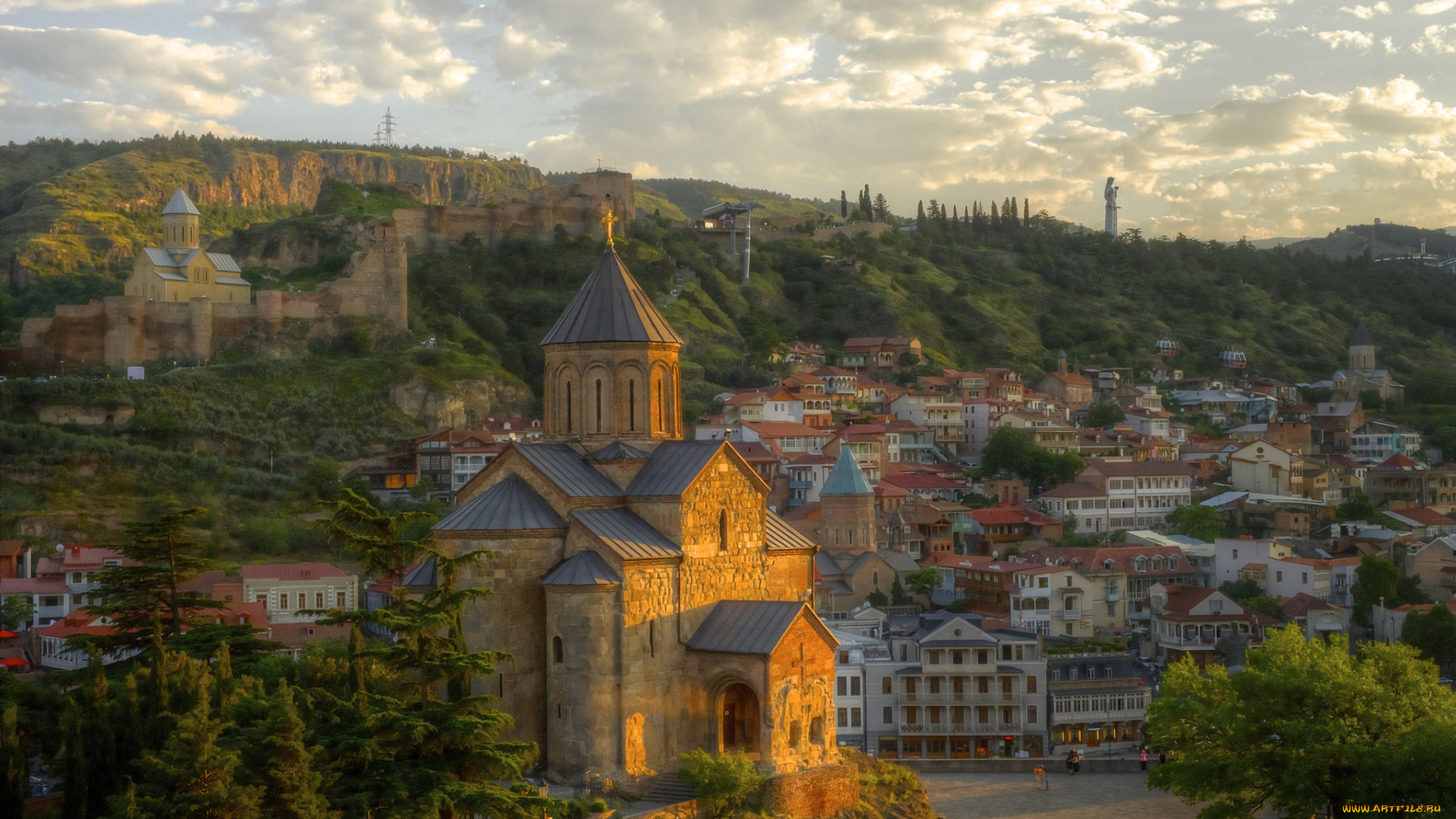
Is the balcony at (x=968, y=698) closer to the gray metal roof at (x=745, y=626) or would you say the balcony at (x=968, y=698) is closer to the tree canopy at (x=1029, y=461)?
the gray metal roof at (x=745, y=626)

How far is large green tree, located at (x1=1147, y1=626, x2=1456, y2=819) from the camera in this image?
22812 mm

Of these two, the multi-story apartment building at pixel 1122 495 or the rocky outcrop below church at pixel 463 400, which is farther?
the multi-story apartment building at pixel 1122 495

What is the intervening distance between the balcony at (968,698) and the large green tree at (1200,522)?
19968mm

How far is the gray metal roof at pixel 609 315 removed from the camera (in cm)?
2589

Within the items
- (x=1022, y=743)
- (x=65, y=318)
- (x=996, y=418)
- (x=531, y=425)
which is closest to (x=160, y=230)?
(x=65, y=318)

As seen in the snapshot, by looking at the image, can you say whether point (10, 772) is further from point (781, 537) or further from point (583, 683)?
point (781, 537)

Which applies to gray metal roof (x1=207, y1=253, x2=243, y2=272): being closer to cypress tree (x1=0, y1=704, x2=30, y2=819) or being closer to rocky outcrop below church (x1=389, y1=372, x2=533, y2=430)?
rocky outcrop below church (x1=389, y1=372, x2=533, y2=430)

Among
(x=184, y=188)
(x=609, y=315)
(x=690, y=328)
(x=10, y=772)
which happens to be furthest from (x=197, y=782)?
(x=184, y=188)

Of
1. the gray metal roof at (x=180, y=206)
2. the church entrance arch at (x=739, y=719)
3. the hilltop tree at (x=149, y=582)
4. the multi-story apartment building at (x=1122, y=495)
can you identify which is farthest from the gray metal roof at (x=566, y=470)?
the gray metal roof at (x=180, y=206)

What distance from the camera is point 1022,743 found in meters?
41.8

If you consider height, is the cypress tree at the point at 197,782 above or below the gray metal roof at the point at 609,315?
below

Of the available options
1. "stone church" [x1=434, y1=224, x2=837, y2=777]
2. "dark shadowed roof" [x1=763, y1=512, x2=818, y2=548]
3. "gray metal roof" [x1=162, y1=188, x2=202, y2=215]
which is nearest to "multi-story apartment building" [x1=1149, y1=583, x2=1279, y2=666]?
"dark shadowed roof" [x1=763, y1=512, x2=818, y2=548]

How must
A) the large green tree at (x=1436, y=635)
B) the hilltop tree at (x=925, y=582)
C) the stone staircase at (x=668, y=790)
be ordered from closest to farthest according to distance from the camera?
the stone staircase at (x=668, y=790)
the large green tree at (x=1436, y=635)
the hilltop tree at (x=925, y=582)

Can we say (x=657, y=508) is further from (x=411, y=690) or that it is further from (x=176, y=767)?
(x=176, y=767)
